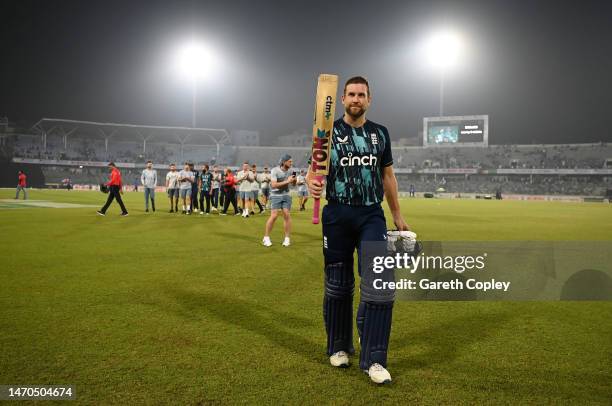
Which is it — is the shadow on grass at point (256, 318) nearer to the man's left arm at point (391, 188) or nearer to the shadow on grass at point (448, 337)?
the shadow on grass at point (448, 337)

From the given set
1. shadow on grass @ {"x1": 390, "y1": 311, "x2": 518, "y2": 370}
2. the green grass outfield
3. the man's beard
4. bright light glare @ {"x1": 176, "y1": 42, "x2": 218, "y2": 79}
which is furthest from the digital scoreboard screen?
the man's beard

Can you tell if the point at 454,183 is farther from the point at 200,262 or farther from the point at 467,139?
the point at 200,262

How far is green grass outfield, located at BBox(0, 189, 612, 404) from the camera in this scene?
2967mm

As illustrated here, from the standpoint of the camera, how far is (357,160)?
11.0 ft

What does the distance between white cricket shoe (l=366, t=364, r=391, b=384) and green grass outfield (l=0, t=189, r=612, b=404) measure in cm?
5

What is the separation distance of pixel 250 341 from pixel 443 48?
2429 inches

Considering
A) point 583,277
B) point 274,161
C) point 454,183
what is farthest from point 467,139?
point 583,277

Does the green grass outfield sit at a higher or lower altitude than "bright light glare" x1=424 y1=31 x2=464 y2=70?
lower

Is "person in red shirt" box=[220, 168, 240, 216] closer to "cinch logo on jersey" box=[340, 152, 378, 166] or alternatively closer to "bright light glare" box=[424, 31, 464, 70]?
"cinch logo on jersey" box=[340, 152, 378, 166]

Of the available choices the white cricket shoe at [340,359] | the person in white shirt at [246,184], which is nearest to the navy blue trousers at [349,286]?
the white cricket shoe at [340,359]

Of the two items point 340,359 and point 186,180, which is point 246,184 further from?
point 340,359

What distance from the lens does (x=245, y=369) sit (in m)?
3.29

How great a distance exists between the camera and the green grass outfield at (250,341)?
2967 mm

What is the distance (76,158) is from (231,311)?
73.4 metres
